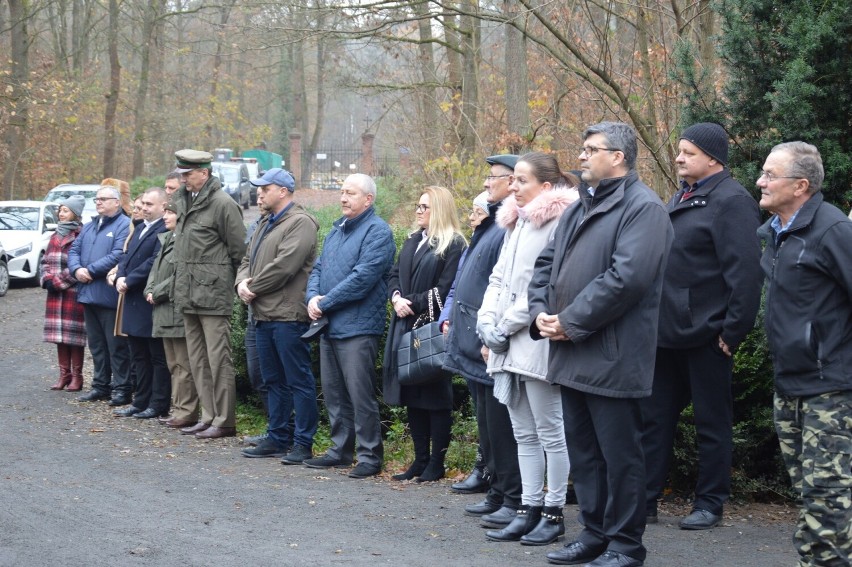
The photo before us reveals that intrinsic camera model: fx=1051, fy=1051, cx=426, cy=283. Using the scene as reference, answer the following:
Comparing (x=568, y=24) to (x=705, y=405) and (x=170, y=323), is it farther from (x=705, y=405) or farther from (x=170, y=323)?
(x=705, y=405)

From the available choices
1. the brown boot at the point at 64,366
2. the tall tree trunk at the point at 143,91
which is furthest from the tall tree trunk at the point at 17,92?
the brown boot at the point at 64,366

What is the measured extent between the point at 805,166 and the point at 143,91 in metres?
37.6

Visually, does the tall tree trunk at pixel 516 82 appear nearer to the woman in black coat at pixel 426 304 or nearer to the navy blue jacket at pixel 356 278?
the navy blue jacket at pixel 356 278

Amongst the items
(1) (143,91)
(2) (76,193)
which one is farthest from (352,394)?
(1) (143,91)

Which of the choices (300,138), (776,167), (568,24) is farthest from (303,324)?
(300,138)

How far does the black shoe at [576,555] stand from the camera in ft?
18.0

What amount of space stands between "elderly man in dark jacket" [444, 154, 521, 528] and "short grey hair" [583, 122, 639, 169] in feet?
4.15

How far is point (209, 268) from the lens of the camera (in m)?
9.30

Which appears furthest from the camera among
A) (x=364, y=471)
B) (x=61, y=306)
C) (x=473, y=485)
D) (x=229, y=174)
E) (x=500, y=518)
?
(x=229, y=174)

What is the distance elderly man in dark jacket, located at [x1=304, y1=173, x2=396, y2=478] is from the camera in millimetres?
8016

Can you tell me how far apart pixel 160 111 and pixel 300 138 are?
13.1 metres

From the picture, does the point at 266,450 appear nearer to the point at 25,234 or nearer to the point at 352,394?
the point at 352,394

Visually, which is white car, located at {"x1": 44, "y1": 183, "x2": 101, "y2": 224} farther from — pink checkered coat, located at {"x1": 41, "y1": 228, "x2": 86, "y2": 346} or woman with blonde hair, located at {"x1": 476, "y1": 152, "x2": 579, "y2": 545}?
woman with blonde hair, located at {"x1": 476, "y1": 152, "x2": 579, "y2": 545}

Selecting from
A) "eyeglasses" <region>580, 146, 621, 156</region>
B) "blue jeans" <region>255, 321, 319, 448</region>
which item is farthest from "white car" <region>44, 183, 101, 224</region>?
"eyeglasses" <region>580, 146, 621, 156</region>
